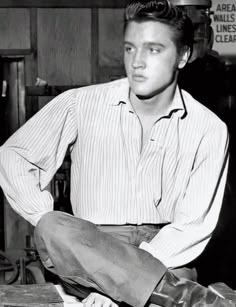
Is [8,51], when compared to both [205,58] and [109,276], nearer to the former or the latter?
[205,58]

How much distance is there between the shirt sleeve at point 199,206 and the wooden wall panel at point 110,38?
2.66 meters

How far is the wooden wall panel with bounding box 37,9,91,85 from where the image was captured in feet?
16.7

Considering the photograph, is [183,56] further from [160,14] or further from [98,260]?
[98,260]

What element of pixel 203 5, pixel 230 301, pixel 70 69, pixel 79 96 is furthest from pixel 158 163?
pixel 70 69

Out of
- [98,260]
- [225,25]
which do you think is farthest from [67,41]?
[98,260]

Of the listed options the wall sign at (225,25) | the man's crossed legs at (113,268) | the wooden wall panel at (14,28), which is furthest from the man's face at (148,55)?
the wooden wall panel at (14,28)

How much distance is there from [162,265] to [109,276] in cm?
19

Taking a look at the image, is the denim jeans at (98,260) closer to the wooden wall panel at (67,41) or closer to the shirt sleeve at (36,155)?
the shirt sleeve at (36,155)

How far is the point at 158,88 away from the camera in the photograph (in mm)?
2572

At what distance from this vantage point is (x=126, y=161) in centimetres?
263

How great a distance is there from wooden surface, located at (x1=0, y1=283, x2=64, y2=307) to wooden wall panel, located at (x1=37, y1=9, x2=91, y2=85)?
2729 millimetres

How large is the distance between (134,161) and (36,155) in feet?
1.28

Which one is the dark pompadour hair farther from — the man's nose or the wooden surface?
the wooden surface

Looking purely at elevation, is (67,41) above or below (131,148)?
above
